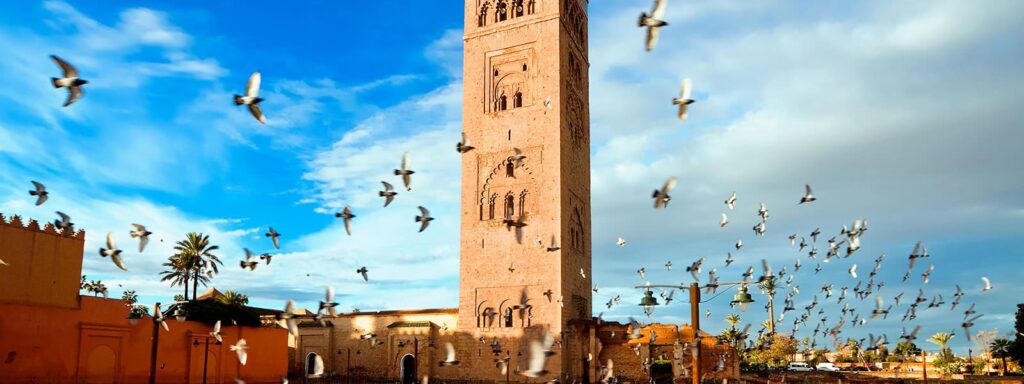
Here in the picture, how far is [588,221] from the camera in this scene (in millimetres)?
51094

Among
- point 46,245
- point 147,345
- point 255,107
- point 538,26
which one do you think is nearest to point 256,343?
point 147,345

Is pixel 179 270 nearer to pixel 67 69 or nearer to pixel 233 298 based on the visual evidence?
pixel 233 298

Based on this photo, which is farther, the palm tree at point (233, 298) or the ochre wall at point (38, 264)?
the palm tree at point (233, 298)

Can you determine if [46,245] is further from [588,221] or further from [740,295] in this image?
[588,221]

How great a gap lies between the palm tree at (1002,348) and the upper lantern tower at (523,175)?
32990 mm

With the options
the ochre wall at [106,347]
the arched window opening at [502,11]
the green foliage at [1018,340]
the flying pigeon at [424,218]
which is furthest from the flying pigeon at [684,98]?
the green foliage at [1018,340]

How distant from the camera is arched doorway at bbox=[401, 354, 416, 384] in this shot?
45.3 meters

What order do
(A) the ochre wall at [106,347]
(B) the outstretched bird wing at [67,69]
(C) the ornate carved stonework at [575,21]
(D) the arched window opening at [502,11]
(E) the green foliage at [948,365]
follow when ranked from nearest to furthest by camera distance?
(B) the outstretched bird wing at [67,69]
(A) the ochre wall at [106,347]
(C) the ornate carved stonework at [575,21]
(D) the arched window opening at [502,11]
(E) the green foliage at [948,365]

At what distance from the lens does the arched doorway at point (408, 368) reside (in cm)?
4530

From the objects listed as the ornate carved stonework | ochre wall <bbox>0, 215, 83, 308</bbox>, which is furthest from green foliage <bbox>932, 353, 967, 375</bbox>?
ochre wall <bbox>0, 215, 83, 308</bbox>

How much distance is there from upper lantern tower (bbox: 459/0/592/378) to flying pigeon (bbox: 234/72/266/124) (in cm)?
3073

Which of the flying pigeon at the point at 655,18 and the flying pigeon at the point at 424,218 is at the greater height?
the flying pigeon at the point at 655,18

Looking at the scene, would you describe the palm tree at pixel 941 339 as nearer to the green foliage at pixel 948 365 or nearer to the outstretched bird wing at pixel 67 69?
the green foliage at pixel 948 365

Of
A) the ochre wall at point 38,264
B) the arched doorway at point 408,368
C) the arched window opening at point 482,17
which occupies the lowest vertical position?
the arched doorway at point 408,368
